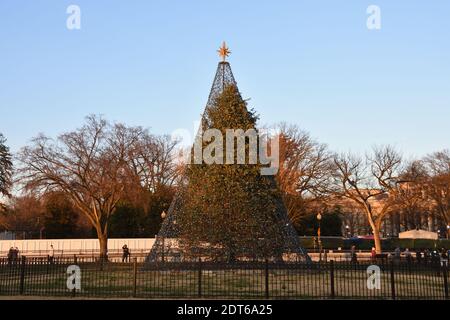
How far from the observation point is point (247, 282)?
17.2 m

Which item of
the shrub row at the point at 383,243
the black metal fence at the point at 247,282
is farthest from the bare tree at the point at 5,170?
the shrub row at the point at 383,243

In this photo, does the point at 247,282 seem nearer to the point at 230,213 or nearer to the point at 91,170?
the point at 230,213

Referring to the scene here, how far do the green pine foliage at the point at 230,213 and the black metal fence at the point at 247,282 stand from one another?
1.61 m

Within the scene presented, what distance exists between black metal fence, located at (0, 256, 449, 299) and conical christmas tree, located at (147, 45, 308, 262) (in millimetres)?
1522

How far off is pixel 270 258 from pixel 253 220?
5.48 ft

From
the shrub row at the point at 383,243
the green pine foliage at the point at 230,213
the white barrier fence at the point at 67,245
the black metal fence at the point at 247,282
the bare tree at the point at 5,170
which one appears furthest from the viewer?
the shrub row at the point at 383,243

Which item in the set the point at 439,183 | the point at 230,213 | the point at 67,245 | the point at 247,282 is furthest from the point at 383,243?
the point at 247,282

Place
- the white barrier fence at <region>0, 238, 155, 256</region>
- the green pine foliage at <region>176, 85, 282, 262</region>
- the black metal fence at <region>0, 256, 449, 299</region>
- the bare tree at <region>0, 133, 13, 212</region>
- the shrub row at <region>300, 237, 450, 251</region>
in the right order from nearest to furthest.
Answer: the black metal fence at <region>0, 256, 449, 299</region> → the green pine foliage at <region>176, 85, 282, 262</region> → the bare tree at <region>0, 133, 13, 212</region> → the white barrier fence at <region>0, 238, 155, 256</region> → the shrub row at <region>300, 237, 450, 251</region>

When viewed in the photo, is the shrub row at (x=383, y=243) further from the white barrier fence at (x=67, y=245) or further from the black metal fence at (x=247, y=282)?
the black metal fence at (x=247, y=282)

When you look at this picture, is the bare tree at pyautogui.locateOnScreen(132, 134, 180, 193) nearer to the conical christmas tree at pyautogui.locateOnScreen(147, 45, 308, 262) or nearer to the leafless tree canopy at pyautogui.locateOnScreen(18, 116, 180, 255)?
the leafless tree canopy at pyautogui.locateOnScreen(18, 116, 180, 255)

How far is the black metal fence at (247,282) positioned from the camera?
591 inches

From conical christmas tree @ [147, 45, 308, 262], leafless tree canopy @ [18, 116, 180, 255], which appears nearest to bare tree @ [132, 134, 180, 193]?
leafless tree canopy @ [18, 116, 180, 255]

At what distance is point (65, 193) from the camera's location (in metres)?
42.8

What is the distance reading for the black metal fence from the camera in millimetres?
15016
